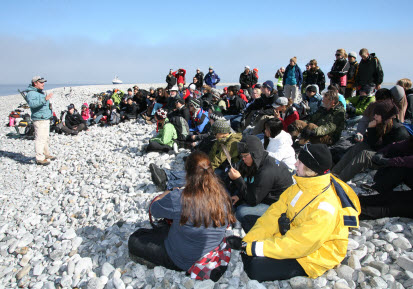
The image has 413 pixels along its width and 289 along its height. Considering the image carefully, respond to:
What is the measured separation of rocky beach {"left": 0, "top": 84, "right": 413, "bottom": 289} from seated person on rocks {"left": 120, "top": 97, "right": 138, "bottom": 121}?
14.7ft

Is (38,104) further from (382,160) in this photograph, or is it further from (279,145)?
(382,160)

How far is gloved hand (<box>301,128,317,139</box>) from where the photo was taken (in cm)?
631

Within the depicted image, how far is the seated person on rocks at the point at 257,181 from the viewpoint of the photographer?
3885mm

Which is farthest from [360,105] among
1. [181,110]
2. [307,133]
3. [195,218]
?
[195,218]

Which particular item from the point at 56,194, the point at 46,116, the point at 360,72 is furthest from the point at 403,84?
the point at 46,116

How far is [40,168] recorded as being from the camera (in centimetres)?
917

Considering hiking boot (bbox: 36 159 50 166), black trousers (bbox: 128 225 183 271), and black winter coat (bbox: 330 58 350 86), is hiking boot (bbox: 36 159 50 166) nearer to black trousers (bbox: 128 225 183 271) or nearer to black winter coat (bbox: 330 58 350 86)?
black trousers (bbox: 128 225 183 271)

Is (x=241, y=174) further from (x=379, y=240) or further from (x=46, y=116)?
(x=46, y=116)

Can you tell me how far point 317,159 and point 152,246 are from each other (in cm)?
223

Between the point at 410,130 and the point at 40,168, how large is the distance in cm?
991

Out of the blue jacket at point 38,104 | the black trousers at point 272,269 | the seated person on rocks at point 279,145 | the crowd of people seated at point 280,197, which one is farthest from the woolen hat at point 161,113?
the black trousers at point 272,269

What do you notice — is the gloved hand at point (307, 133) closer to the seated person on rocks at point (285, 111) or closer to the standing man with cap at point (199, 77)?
the seated person on rocks at point (285, 111)

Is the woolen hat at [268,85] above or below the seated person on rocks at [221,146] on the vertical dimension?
above

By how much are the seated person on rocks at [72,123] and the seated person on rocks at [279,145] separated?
11183 millimetres
